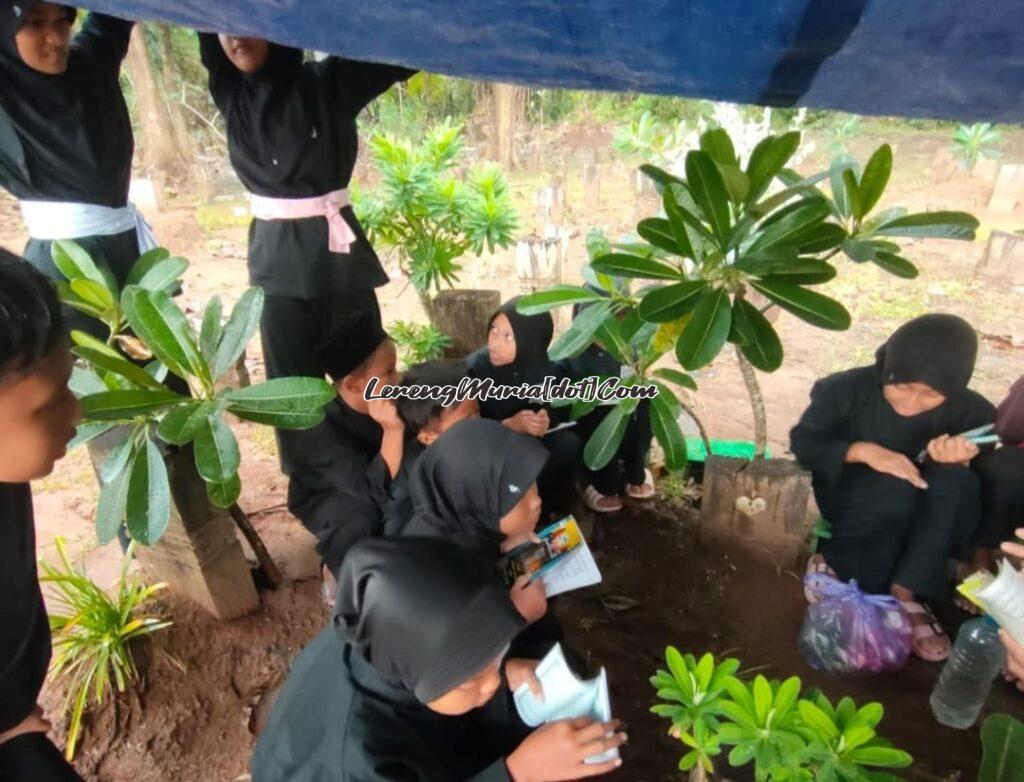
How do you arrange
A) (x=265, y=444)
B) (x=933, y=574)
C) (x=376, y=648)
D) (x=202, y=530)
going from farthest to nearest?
(x=265, y=444), (x=933, y=574), (x=202, y=530), (x=376, y=648)

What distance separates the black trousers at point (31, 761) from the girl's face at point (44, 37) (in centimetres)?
174

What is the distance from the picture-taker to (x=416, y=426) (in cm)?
202

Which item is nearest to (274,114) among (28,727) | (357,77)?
(357,77)

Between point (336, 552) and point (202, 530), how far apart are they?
0.45 metres

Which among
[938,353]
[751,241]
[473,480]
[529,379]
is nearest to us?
[751,241]

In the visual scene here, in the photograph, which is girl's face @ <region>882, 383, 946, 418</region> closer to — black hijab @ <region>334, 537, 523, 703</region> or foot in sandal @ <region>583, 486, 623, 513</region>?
foot in sandal @ <region>583, 486, 623, 513</region>

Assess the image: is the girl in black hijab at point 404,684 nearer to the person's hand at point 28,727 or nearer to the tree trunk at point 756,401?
the person's hand at point 28,727

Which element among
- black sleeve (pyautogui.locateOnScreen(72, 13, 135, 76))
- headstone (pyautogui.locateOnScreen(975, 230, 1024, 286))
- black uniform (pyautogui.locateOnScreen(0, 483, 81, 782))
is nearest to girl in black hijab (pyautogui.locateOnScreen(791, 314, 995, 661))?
black uniform (pyautogui.locateOnScreen(0, 483, 81, 782))

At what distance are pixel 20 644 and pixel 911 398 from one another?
2.32 meters

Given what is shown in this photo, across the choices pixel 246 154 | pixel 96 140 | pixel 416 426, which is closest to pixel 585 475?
pixel 416 426

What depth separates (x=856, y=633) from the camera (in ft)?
5.83

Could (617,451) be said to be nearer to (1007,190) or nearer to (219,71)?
(219,71)

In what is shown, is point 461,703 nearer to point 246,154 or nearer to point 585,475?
point 585,475

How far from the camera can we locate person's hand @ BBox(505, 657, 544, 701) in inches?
52.8
